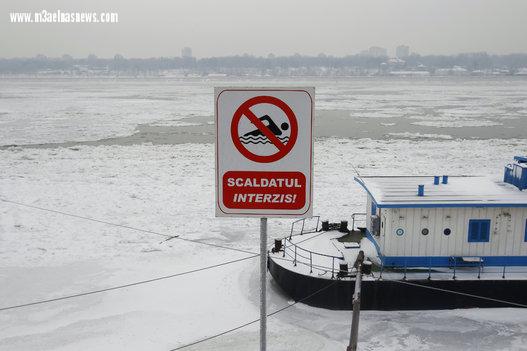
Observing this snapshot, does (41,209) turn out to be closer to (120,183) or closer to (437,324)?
(120,183)

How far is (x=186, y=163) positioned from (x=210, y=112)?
36.5 m

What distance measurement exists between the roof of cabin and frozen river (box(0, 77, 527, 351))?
3.09 m

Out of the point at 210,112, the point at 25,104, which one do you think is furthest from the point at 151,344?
the point at 25,104

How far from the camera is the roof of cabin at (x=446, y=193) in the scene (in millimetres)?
14844

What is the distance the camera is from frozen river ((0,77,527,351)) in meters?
13.6

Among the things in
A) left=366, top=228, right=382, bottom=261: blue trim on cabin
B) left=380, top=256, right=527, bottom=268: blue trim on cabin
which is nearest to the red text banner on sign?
left=380, top=256, right=527, bottom=268: blue trim on cabin

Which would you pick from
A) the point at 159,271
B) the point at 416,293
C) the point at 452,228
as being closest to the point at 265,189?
the point at 416,293

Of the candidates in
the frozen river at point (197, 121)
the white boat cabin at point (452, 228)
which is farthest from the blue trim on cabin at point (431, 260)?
the frozen river at point (197, 121)

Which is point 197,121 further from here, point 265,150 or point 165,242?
point 265,150

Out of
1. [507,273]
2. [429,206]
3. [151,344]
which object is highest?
[429,206]

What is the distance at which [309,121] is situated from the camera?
383cm

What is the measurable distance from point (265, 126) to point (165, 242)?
691 inches

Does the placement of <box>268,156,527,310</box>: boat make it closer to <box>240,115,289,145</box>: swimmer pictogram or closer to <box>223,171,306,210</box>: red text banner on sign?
<box>223,171,306,210</box>: red text banner on sign

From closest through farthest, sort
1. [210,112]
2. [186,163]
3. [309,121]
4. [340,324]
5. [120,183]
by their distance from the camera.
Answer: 1. [309,121]
2. [340,324]
3. [120,183]
4. [186,163]
5. [210,112]
